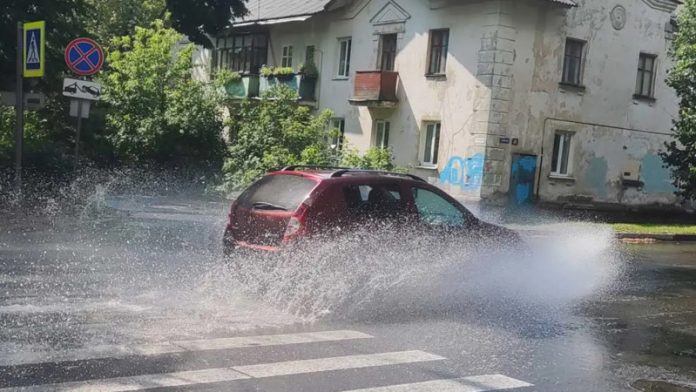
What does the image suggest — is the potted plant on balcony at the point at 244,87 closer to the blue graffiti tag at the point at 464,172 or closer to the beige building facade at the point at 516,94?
the beige building facade at the point at 516,94

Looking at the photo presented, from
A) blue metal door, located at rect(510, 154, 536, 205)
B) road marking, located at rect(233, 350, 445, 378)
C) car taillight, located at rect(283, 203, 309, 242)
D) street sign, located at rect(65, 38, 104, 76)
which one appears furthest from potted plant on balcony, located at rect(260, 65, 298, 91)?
road marking, located at rect(233, 350, 445, 378)

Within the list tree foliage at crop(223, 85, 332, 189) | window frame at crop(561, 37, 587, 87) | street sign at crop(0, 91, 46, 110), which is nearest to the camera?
street sign at crop(0, 91, 46, 110)

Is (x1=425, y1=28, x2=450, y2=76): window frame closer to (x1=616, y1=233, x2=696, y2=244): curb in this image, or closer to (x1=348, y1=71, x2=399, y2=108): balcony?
(x1=348, y1=71, x2=399, y2=108): balcony

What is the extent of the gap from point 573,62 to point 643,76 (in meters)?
3.48

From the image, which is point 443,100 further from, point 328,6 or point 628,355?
point 628,355

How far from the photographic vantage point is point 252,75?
3108cm

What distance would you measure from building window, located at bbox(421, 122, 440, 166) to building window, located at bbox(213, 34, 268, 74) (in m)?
10.9

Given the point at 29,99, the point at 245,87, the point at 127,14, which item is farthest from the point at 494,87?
the point at 127,14

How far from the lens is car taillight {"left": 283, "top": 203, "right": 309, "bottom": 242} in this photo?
790 cm

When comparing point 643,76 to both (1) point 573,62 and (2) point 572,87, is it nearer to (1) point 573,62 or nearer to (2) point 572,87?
(1) point 573,62

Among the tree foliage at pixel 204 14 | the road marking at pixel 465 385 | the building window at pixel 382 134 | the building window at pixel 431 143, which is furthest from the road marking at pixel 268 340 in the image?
the tree foliage at pixel 204 14

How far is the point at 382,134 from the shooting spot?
2680 cm

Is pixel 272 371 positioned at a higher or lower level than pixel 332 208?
lower

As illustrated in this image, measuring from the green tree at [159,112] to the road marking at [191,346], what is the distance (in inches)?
764
